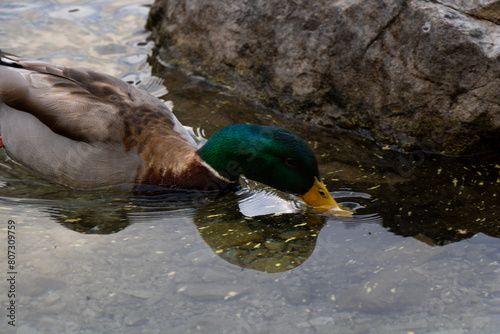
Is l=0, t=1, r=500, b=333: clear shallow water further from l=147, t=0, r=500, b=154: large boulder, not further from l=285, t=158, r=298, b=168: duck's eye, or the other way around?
l=285, t=158, r=298, b=168: duck's eye

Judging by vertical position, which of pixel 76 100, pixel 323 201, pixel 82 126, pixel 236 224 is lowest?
pixel 236 224

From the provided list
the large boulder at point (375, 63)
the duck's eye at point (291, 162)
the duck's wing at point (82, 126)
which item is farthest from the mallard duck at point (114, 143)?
the large boulder at point (375, 63)

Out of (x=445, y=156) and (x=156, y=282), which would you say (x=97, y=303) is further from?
(x=445, y=156)

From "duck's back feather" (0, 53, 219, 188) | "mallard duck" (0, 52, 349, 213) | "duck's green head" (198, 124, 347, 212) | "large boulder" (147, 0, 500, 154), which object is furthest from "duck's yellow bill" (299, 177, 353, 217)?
"large boulder" (147, 0, 500, 154)

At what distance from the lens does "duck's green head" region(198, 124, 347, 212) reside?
4324 millimetres

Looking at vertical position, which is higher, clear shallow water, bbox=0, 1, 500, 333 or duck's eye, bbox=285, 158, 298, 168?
duck's eye, bbox=285, 158, 298, 168

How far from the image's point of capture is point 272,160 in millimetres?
4445

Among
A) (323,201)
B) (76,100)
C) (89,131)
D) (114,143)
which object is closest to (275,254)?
(323,201)

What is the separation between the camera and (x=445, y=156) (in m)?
5.43

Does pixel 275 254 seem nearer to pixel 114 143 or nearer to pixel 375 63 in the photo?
pixel 114 143

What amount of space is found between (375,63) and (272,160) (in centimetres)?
180

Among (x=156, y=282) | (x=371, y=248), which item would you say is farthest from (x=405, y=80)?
(x=156, y=282)

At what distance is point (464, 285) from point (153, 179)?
8.14ft

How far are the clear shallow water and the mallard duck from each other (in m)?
0.16
